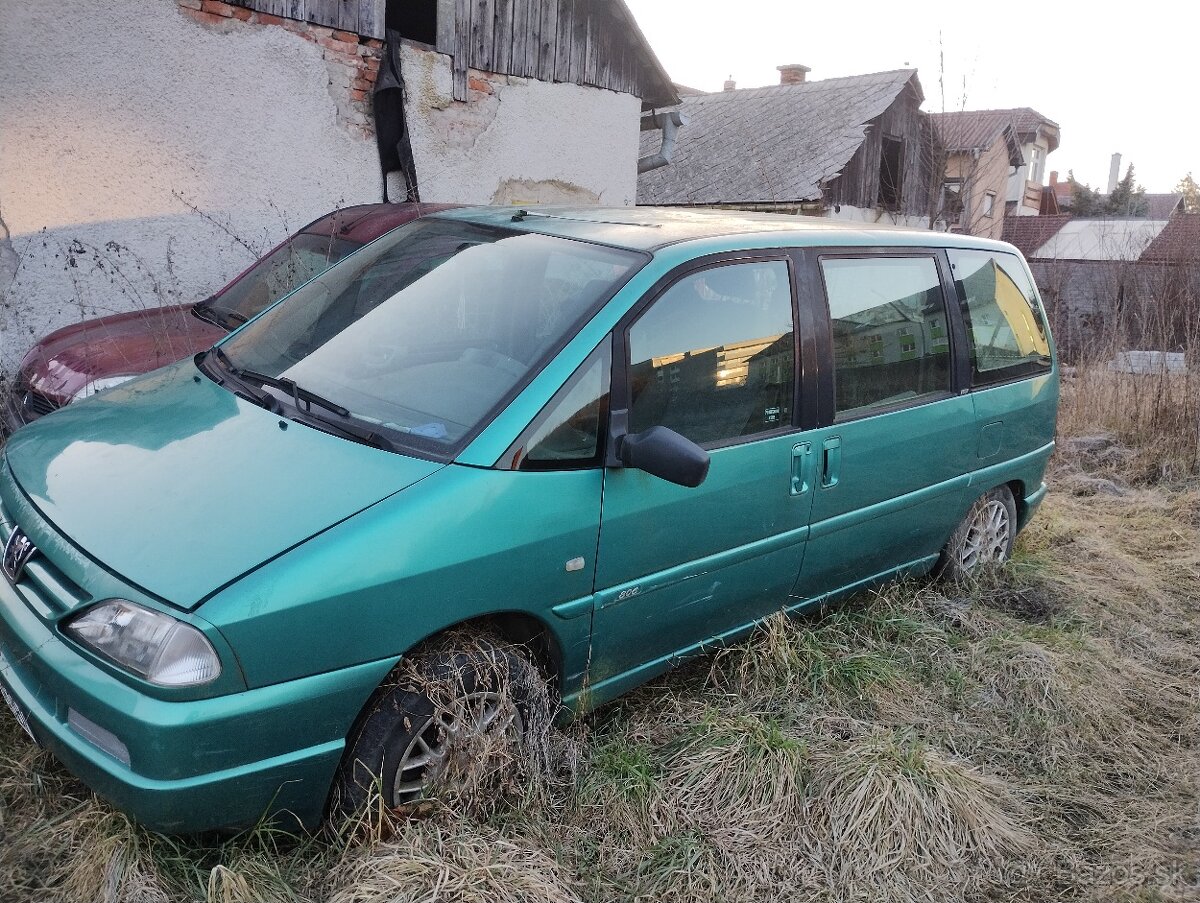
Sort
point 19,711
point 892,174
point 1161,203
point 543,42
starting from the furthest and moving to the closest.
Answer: point 1161,203 → point 892,174 → point 543,42 → point 19,711

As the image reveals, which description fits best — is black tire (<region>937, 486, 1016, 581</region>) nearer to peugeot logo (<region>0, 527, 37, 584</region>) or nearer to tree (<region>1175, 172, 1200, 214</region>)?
peugeot logo (<region>0, 527, 37, 584</region>)

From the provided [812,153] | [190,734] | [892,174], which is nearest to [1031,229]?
[892,174]

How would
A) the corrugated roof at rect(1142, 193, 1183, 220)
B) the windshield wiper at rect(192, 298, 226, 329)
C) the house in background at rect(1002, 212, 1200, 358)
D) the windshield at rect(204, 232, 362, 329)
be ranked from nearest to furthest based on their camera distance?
the windshield wiper at rect(192, 298, 226, 329), the windshield at rect(204, 232, 362, 329), the house in background at rect(1002, 212, 1200, 358), the corrugated roof at rect(1142, 193, 1183, 220)

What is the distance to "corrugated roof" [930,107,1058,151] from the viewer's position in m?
15.3

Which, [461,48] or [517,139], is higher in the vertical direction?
[461,48]

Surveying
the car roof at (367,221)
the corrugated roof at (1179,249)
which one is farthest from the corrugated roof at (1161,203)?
the car roof at (367,221)

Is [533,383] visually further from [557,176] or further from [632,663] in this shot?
[557,176]

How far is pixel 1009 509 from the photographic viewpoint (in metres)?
4.86

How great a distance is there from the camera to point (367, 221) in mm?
6035

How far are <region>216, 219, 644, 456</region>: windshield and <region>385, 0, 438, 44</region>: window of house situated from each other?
7.45m

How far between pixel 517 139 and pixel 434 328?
22.8ft

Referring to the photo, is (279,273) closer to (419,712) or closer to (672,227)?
(672,227)

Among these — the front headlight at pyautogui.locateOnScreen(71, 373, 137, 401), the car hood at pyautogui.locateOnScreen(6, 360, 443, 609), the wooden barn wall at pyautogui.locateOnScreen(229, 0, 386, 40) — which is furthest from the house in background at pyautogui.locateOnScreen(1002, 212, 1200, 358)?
the front headlight at pyautogui.locateOnScreen(71, 373, 137, 401)

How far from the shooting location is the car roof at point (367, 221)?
5.88m
